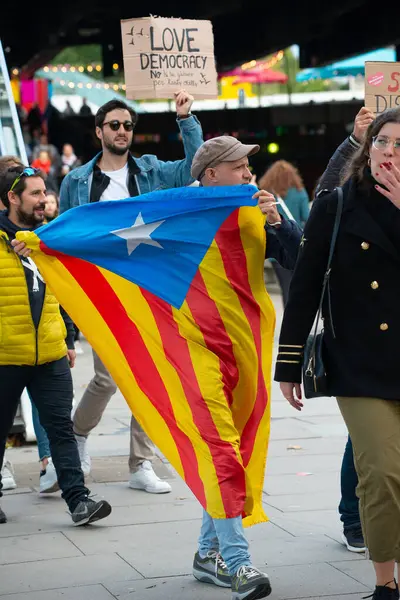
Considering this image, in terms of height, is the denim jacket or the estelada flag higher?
the denim jacket

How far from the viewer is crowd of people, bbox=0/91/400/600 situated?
4.52 metres

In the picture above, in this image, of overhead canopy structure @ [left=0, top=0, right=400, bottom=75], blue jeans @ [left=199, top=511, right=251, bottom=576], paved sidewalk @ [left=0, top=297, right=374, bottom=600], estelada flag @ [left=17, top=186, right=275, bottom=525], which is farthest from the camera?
overhead canopy structure @ [left=0, top=0, right=400, bottom=75]

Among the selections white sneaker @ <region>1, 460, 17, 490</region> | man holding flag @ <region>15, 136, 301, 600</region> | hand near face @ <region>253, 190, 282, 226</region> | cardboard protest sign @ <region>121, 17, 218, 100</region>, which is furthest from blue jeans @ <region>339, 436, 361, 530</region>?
cardboard protest sign @ <region>121, 17, 218, 100</region>

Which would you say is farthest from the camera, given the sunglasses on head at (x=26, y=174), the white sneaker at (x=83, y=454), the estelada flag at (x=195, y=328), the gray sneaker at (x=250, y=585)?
the white sneaker at (x=83, y=454)

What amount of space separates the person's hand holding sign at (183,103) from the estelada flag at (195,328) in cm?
121

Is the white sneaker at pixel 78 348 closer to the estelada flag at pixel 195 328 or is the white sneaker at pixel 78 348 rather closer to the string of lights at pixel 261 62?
the estelada flag at pixel 195 328

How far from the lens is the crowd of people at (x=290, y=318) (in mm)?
4516

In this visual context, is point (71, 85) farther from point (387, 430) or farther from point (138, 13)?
point (387, 430)

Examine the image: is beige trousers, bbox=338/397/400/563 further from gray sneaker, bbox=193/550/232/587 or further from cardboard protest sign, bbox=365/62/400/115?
cardboard protest sign, bbox=365/62/400/115

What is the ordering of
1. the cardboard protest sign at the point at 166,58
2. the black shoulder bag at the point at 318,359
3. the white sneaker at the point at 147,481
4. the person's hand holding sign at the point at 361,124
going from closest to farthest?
the black shoulder bag at the point at 318,359 → the person's hand holding sign at the point at 361,124 → the white sneaker at the point at 147,481 → the cardboard protest sign at the point at 166,58

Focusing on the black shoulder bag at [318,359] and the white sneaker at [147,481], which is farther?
the white sneaker at [147,481]

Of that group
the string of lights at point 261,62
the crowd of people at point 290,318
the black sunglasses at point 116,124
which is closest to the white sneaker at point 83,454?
the crowd of people at point 290,318

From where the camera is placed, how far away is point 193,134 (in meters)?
6.91

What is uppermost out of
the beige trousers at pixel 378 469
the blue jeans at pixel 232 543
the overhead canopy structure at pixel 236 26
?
the overhead canopy structure at pixel 236 26
